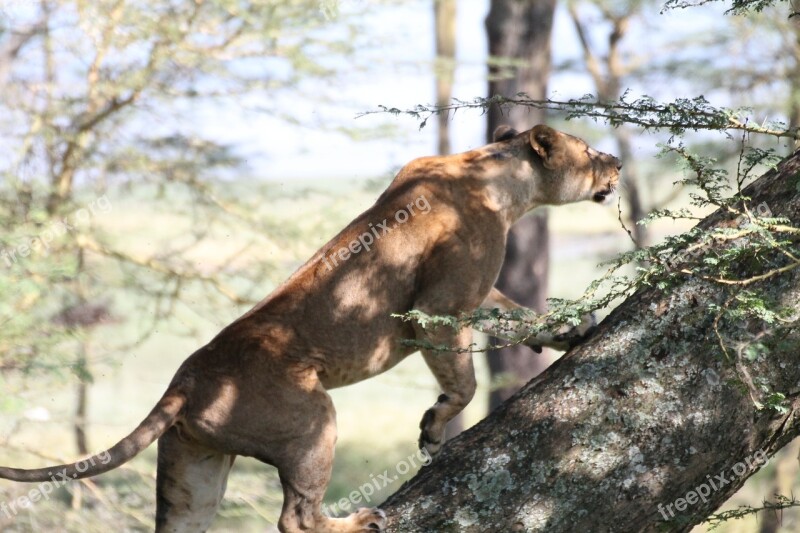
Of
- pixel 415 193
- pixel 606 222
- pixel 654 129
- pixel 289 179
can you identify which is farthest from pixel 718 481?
pixel 606 222

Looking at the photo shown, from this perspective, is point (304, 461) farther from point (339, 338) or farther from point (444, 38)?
point (444, 38)

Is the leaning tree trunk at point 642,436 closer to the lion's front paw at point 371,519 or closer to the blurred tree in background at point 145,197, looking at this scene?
the lion's front paw at point 371,519

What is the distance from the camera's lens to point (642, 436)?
4023 millimetres

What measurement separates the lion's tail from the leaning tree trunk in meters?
1.13

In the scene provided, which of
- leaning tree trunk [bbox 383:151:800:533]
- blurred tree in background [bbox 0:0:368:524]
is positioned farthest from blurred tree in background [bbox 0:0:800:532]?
leaning tree trunk [bbox 383:151:800:533]

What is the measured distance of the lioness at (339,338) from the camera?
15.1 ft

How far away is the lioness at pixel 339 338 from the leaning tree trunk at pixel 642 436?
537 mm

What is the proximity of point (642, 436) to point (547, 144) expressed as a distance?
7.53 feet

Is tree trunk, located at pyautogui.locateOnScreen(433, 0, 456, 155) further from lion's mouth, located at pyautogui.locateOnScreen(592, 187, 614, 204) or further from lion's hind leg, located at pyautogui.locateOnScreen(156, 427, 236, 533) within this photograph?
lion's hind leg, located at pyautogui.locateOnScreen(156, 427, 236, 533)

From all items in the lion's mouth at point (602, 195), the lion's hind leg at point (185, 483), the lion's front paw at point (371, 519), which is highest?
the lion's mouth at point (602, 195)

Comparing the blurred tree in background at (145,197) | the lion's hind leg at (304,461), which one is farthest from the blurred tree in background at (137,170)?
the lion's hind leg at (304,461)

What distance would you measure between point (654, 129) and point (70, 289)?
28.3ft

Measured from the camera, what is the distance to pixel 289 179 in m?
13.4

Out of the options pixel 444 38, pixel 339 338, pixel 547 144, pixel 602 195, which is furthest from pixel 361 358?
pixel 444 38
